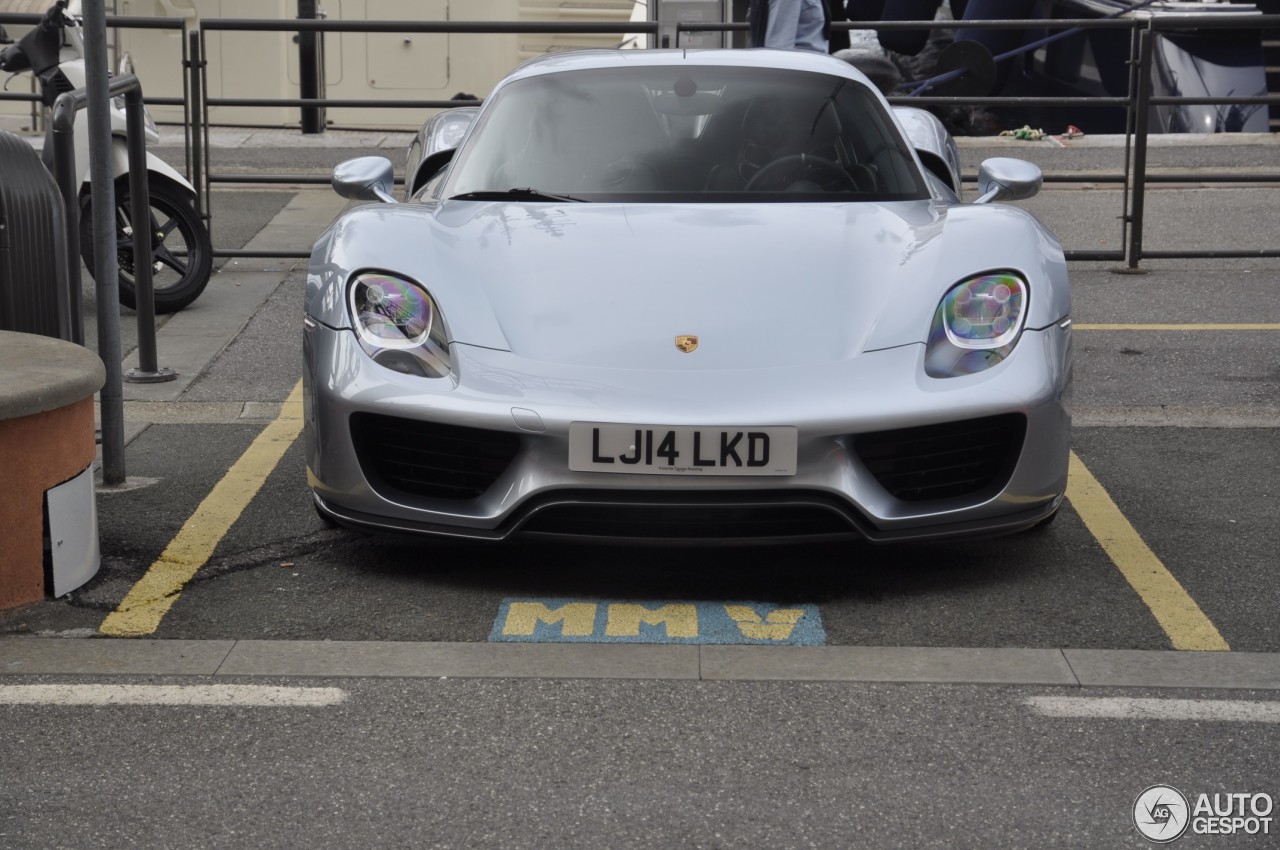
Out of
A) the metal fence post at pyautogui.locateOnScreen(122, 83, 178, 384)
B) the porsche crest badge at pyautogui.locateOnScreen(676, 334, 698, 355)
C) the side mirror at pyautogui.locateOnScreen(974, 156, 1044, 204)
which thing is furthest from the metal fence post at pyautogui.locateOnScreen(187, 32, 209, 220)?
the porsche crest badge at pyautogui.locateOnScreen(676, 334, 698, 355)

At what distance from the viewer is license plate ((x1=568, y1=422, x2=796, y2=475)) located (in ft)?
12.1

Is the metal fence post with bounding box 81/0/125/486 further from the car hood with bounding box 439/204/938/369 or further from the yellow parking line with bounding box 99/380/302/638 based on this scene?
the car hood with bounding box 439/204/938/369

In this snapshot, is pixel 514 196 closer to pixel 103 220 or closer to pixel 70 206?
pixel 103 220

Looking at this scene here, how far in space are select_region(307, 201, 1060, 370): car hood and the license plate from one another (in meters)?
0.20

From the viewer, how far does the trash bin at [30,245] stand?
4.66 meters

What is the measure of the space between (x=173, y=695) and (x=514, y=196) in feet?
6.11

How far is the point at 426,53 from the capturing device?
523 inches

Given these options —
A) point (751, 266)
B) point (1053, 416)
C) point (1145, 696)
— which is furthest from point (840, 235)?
point (1145, 696)

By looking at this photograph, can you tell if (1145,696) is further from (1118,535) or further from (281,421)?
(281,421)

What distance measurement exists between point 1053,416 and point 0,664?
242 centimetres

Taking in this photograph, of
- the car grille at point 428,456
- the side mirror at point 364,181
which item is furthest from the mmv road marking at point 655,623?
the side mirror at point 364,181

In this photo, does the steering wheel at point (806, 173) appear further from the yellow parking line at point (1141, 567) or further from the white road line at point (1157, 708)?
the white road line at point (1157, 708)

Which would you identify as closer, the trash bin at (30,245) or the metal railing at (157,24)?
the trash bin at (30,245)

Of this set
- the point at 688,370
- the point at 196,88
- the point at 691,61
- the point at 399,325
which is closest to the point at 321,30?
the point at 196,88
